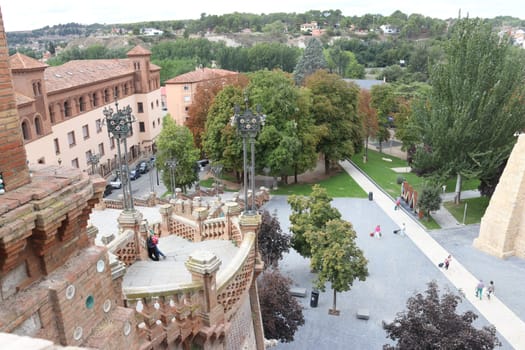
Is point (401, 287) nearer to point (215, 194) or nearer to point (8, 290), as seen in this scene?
point (215, 194)

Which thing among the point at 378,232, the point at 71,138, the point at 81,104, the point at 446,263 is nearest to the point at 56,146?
the point at 71,138

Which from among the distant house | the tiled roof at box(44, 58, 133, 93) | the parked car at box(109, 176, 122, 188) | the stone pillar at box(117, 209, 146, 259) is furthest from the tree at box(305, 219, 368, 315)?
the distant house

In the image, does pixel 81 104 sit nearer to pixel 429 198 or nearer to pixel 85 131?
pixel 85 131

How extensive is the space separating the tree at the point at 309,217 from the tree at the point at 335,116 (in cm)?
1534

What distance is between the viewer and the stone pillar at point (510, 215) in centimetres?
2434

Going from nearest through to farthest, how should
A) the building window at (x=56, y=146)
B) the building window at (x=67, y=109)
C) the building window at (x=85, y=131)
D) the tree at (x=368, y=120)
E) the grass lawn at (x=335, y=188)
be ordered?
the building window at (x=56, y=146), the grass lawn at (x=335, y=188), the building window at (x=67, y=109), the building window at (x=85, y=131), the tree at (x=368, y=120)

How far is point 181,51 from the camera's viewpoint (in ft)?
344

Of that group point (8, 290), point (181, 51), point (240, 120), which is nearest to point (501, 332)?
point (240, 120)

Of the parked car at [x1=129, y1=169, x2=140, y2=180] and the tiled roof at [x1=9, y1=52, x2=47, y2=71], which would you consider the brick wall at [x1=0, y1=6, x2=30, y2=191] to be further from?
the parked car at [x1=129, y1=169, x2=140, y2=180]

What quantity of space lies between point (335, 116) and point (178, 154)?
1398cm

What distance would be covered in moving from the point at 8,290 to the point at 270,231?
1711 cm

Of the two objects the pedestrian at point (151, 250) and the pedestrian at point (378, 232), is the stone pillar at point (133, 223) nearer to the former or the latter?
the pedestrian at point (151, 250)

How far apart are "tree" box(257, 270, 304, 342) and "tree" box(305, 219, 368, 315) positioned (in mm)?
2402

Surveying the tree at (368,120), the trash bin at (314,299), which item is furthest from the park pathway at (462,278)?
the tree at (368,120)
